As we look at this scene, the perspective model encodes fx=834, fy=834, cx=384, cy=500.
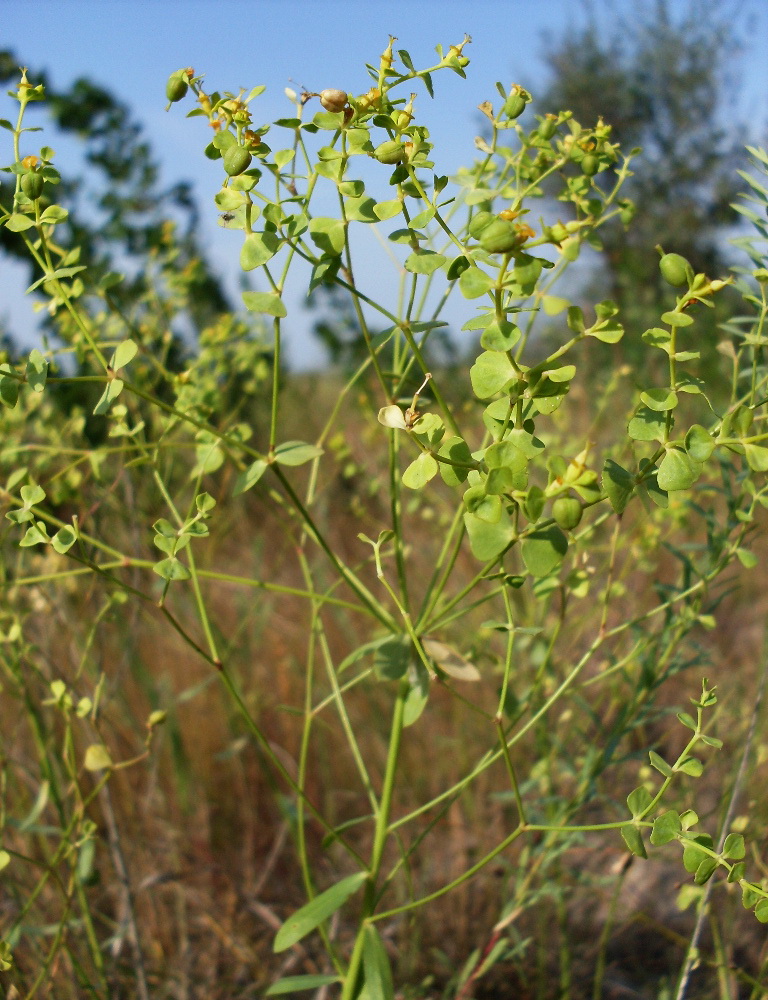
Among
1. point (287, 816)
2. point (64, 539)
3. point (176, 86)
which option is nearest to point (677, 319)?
point (176, 86)

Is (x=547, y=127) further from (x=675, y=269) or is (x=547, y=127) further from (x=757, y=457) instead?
(x=757, y=457)

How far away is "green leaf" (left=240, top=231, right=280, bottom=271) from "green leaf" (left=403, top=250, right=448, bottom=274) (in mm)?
117

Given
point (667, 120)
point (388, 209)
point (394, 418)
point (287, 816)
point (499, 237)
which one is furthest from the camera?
point (667, 120)

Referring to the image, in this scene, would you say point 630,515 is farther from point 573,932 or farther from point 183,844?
point 183,844

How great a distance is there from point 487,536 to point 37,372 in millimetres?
431

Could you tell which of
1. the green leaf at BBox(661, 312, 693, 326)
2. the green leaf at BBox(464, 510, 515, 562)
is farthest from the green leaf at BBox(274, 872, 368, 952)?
the green leaf at BBox(661, 312, 693, 326)

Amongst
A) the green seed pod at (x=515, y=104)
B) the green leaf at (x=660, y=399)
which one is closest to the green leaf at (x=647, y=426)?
the green leaf at (x=660, y=399)

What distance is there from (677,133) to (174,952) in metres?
9.19

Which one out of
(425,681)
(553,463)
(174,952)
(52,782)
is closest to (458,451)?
(553,463)

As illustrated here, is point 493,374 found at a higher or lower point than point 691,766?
higher

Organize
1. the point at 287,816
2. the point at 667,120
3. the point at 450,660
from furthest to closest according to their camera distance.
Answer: the point at 667,120
the point at 287,816
the point at 450,660

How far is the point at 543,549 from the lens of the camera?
64cm

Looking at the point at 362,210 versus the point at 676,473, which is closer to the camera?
the point at 676,473

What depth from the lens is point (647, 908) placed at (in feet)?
5.51
